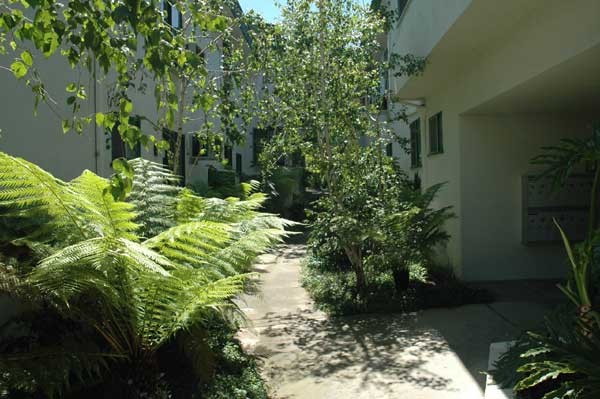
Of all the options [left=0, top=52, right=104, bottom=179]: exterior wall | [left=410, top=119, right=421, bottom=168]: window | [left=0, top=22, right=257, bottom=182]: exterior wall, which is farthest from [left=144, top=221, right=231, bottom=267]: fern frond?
[left=410, top=119, right=421, bottom=168]: window

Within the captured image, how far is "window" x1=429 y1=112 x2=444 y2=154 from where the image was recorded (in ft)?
30.2

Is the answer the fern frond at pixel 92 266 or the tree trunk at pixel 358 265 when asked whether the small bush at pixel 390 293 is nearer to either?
the tree trunk at pixel 358 265

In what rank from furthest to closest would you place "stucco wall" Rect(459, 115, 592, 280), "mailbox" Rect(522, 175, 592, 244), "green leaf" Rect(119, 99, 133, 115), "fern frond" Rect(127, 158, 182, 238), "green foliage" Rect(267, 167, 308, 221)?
"green foliage" Rect(267, 167, 308, 221), "stucco wall" Rect(459, 115, 592, 280), "mailbox" Rect(522, 175, 592, 244), "fern frond" Rect(127, 158, 182, 238), "green leaf" Rect(119, 99, 133, 115)

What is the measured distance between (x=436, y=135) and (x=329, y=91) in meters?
3.37

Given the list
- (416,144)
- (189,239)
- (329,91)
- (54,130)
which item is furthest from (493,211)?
(54,130)

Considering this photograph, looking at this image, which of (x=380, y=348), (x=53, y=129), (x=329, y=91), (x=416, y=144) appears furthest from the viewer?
(x=416, y=144)

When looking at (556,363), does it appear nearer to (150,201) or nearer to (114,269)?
(114,269)

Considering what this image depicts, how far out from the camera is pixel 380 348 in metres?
5.23

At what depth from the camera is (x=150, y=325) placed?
361 cm

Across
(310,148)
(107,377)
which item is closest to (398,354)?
(107,377)

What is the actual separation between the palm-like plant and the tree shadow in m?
1.45

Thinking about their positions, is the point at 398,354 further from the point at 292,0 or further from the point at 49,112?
the point at 292,0

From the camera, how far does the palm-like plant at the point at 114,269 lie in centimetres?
303

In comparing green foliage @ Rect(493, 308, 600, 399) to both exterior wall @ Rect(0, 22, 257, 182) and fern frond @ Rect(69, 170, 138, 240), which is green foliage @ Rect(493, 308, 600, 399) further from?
exterior wall @ Rect(0, 22, 257, 182)
